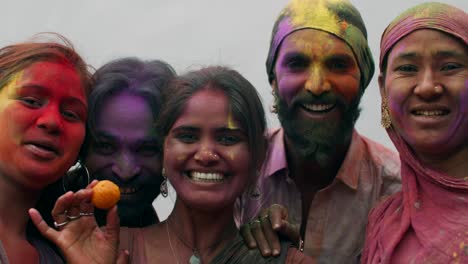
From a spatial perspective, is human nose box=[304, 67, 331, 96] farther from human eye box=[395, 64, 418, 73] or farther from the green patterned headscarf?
human eye box=[395, 64, 418, 73]

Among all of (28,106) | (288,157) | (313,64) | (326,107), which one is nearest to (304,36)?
(313,64)

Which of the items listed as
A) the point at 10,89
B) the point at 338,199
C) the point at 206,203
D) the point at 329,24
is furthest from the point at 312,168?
the point at 10,89

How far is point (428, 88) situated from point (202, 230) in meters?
1.34

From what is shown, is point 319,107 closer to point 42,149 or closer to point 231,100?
point 231,100

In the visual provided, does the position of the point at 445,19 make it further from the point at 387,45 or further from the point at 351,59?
the point at 351,59

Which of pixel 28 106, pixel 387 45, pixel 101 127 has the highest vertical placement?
pixel 387 45

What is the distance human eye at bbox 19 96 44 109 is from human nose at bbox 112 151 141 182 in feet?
2.09

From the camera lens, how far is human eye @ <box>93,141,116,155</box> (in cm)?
390

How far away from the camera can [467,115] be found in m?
3.35

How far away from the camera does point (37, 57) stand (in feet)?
11.4

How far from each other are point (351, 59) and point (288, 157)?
819 mm

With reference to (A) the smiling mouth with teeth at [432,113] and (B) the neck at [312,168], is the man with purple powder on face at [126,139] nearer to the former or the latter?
(B) the neck at [312,168]

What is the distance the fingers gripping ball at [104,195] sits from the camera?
3156 mm

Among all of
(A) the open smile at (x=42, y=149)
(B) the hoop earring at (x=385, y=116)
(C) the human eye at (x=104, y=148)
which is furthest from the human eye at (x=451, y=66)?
(A) the open smile at (x=42, y=149)
